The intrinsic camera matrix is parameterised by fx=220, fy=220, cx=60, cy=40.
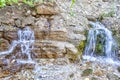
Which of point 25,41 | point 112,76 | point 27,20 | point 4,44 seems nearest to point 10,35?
point 4,44

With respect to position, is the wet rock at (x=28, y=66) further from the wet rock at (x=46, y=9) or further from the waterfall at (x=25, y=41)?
the wet rock at (x=46, y=9)

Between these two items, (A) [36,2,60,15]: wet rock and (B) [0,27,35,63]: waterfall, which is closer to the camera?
(B) [0,27,35,63]: waterfall

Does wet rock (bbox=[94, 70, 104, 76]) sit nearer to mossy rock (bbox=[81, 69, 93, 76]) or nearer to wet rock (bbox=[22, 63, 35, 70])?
mossy rock (bbox=[81, 69, 93, 76])

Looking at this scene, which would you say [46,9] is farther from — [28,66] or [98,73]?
[98,73]

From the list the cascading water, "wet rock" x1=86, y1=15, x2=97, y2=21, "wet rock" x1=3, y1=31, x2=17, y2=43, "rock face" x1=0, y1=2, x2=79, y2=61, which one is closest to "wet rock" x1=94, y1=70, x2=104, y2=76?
the cascading water

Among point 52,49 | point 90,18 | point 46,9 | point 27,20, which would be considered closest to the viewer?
point 52,49

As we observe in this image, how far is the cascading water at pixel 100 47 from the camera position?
15.6ft

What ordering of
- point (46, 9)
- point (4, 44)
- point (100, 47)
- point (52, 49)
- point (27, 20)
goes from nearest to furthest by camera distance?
point (4, 44)
point (52, 49)
point (27, 20)
point (46, 9)
point (100, 47)

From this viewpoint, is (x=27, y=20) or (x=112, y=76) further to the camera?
(x=27, y=20)

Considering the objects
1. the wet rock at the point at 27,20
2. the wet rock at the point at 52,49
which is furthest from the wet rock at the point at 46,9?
the wet rock at the point at 52,49

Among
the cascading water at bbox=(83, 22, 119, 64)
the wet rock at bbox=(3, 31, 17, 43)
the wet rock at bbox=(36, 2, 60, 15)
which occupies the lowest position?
the cascading water at bbox=(83, 22, 119, 64)

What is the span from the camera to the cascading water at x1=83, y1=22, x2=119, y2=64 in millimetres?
4766

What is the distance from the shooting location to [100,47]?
479cm

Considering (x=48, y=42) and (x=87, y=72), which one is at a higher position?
(x=48, y=42)
